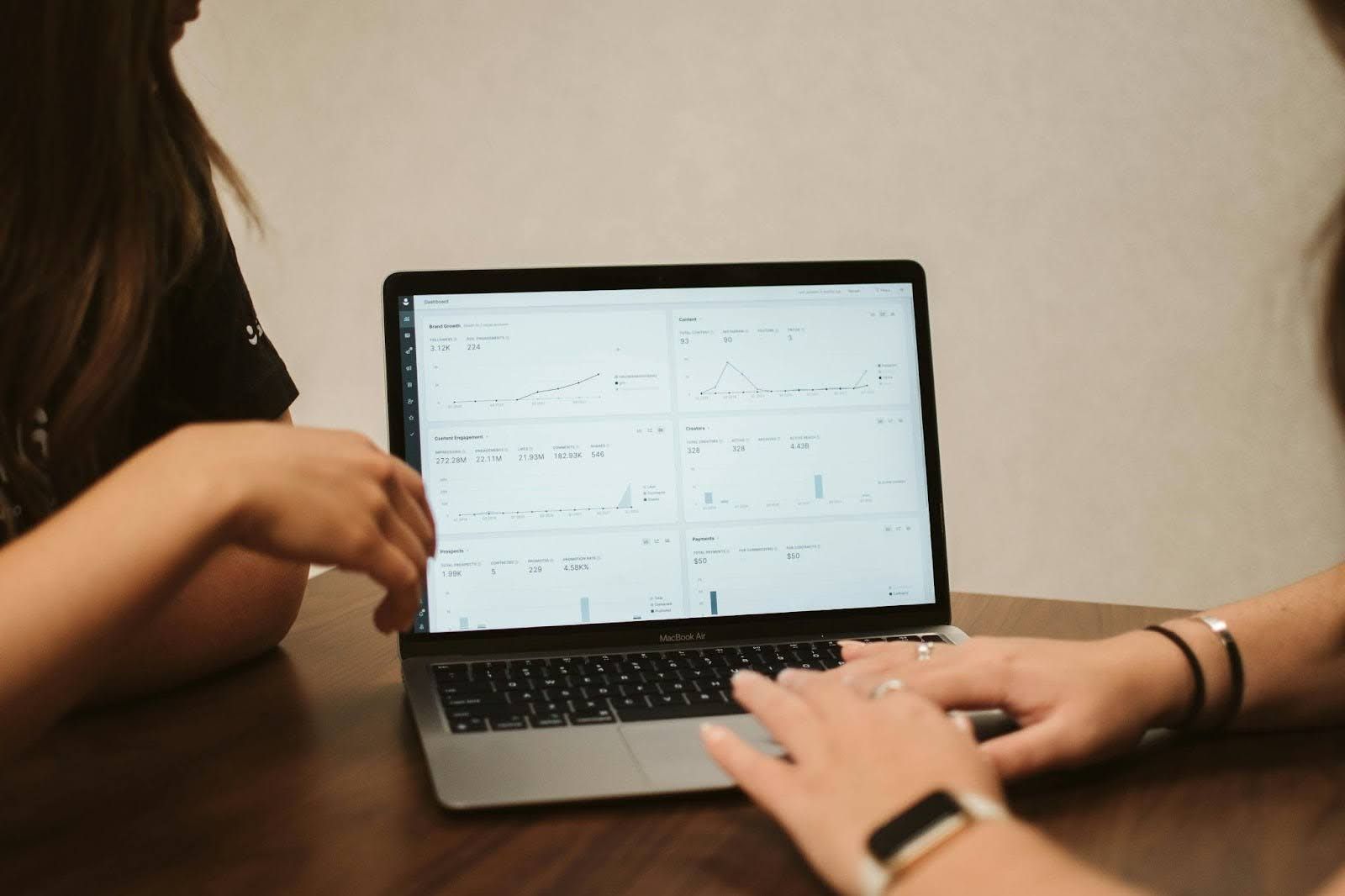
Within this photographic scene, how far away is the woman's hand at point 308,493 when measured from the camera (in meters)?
0.53

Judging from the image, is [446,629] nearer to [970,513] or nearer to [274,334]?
A: [970,513]

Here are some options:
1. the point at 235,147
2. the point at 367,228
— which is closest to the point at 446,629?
the point at 367,228

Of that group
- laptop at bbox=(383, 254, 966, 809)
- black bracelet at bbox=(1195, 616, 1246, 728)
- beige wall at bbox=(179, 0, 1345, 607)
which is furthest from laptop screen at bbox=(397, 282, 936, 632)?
beige wall at bbox=(179, 0, 1345, 607)

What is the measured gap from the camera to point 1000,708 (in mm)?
601

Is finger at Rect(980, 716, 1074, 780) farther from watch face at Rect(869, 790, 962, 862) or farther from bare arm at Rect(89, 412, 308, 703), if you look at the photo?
bare arm at Rect(89, 412, 308, 703)

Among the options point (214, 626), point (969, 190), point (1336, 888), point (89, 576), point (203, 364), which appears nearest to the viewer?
point (1336, 888)

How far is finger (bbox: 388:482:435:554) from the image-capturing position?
0.57m

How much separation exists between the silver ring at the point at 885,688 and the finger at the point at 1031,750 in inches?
2.1

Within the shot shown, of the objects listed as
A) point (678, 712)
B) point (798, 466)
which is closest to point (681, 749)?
point (678, 712)

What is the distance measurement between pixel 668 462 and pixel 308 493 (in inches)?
12.1

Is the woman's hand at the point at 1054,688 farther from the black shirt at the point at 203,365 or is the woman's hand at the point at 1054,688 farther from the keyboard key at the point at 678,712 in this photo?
the black shirt at the point at 203,365

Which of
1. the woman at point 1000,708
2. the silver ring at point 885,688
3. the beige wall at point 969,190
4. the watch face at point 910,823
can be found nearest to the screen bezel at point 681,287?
the woman at point 1000,708

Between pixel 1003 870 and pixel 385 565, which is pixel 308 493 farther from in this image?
pixel 1003 870

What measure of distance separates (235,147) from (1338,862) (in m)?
1.97
